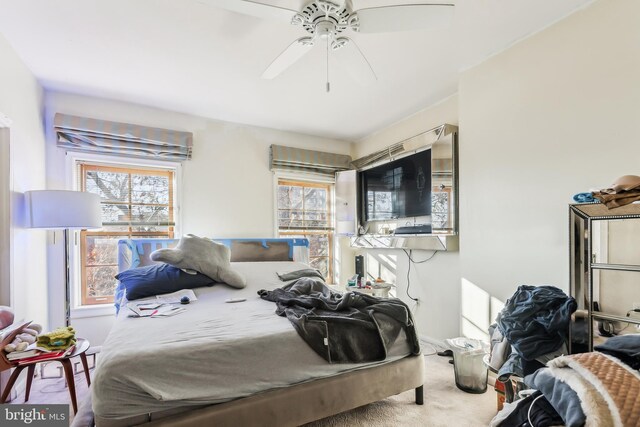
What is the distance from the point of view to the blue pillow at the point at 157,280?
2471 mm

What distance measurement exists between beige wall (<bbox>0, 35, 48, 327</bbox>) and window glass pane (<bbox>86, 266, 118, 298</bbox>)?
35cm

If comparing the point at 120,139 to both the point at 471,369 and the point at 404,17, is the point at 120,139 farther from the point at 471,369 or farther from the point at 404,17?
the point at 471,369

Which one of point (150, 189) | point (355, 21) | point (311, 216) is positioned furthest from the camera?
point (311, 216)

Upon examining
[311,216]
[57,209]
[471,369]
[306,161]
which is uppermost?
[306,161]

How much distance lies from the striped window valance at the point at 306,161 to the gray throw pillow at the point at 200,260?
155 cm

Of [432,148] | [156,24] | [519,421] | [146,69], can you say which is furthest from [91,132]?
[519,421]

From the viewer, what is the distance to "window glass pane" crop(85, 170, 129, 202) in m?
3.16

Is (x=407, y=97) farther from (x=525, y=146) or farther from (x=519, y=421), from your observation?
(x=519, y=421)

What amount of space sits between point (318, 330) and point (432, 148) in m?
2.18

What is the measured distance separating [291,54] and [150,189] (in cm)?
241

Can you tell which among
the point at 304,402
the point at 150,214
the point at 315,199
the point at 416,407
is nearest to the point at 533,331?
the point at 416,407

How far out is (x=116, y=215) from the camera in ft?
10.6

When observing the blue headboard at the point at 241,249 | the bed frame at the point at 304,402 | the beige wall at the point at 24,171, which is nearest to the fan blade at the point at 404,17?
the bed frame at the point at 304,402

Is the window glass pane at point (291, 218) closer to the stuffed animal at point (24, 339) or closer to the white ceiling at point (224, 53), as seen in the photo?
the white ceiling at point (224, 53)
